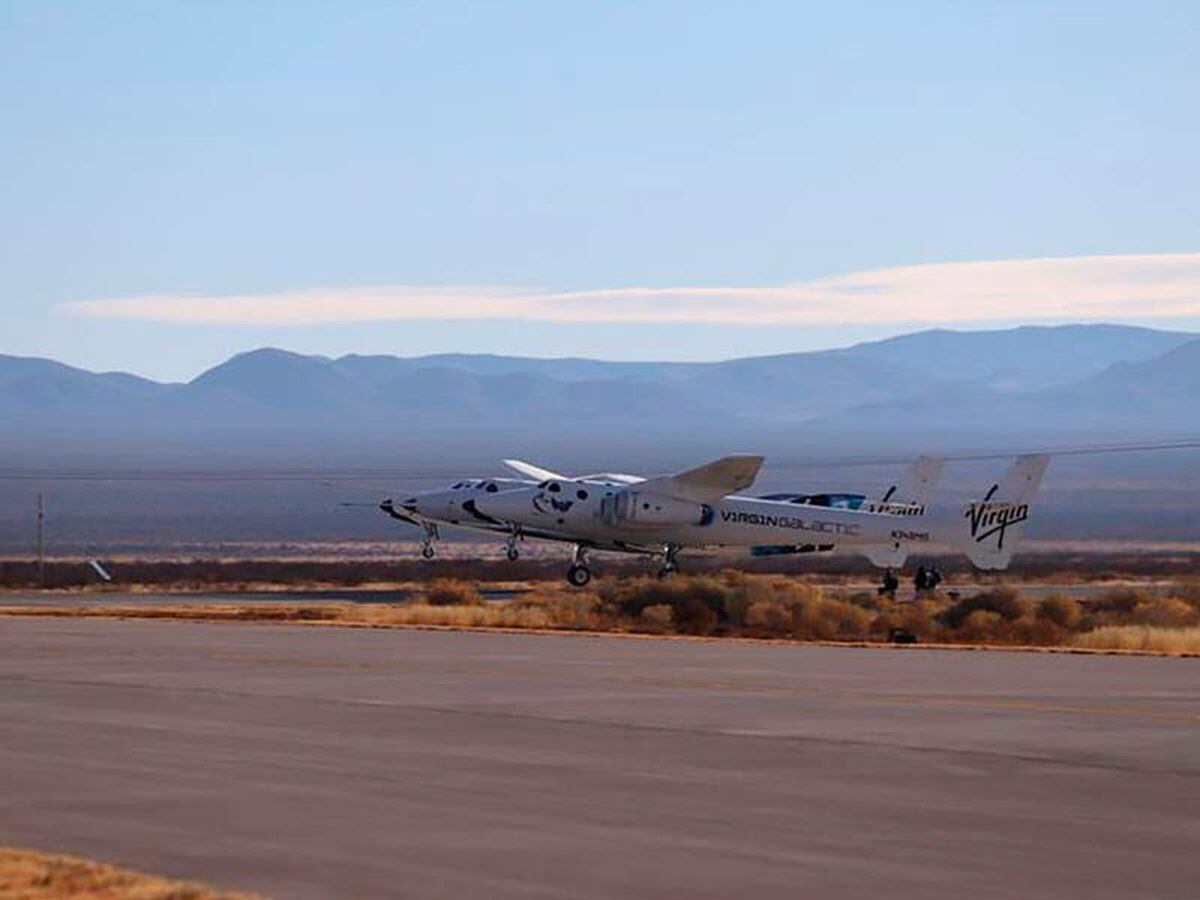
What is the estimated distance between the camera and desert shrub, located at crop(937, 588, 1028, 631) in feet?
141

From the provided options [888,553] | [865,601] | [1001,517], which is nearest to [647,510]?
[888,553]

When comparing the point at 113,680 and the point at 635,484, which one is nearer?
the point at 113,680

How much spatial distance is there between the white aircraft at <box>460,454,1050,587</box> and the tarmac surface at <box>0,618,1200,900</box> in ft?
118

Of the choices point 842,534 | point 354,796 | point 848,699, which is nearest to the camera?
point 354,796

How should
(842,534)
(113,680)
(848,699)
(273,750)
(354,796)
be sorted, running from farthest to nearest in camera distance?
(842,534) < (113,680) < (848,699) < (273,750) < (354,796)

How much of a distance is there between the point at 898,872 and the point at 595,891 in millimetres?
1683

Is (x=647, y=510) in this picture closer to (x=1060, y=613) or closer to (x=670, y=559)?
(x=670, y=559)

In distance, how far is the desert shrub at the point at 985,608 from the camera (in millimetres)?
43125

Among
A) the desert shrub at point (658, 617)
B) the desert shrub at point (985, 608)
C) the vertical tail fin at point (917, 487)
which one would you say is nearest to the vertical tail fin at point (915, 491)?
the vertical tail fin at point (917, 487)

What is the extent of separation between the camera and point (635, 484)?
65875mm

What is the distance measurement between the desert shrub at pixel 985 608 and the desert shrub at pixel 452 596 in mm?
10853

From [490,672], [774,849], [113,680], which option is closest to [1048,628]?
[490,672]

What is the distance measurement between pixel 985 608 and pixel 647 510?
70.0ft

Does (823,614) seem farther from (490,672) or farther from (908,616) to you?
(490,672)
